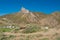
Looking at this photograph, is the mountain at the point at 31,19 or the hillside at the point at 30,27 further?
the mountain at the point at 31,19

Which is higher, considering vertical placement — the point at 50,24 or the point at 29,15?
the point at 29,15

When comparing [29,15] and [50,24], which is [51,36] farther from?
[29,15]

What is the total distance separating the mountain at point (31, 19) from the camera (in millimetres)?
37375

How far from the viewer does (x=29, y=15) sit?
4553 centimetres

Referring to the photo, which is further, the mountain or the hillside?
the mountain

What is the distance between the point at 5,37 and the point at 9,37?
35 cm

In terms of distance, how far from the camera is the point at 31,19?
4391 cm

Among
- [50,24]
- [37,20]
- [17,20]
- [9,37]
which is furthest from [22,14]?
[9,37]

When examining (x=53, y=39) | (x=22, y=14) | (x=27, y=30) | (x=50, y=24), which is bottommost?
(x=53, y=39)

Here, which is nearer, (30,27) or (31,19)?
(30,27)

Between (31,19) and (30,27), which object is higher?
(31,19)

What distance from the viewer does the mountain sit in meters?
37.4

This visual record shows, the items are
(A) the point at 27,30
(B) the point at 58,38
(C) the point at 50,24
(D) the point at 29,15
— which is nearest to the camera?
(B) the point at 58,38

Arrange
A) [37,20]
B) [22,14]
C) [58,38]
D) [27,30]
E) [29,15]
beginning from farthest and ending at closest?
[22,14] → [29,15] → [37,20] → [27,30] → [58,38]
